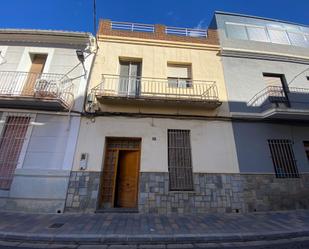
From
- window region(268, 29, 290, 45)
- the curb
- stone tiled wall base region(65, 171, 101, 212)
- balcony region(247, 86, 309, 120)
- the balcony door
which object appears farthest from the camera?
window region(268, 29, 290, 45)

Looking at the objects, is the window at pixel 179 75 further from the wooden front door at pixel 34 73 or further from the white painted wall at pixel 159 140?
the wooden front door at pixel 34 73

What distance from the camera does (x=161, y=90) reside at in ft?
24.5

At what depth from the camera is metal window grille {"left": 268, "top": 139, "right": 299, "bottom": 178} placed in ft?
22.6

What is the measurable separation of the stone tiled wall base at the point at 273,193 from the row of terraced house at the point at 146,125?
37mm

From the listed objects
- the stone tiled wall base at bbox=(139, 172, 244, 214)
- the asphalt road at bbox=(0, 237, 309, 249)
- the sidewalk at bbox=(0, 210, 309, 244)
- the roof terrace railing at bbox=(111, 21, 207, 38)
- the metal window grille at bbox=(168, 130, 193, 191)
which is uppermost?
the roof terrace railing at bbox=(111, 21, 207, 38)

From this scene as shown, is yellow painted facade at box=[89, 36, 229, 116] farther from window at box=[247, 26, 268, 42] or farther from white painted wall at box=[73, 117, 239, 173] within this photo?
window at box=[247, 26, 268, 42]

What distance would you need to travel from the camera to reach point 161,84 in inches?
299

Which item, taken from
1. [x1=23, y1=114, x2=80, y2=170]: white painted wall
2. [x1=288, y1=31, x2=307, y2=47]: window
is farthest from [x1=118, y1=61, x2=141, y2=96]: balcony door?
[x1=288, y1=31, x2=307, y2=47]: window

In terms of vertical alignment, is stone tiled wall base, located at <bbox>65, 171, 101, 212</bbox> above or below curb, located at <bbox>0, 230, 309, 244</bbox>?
above

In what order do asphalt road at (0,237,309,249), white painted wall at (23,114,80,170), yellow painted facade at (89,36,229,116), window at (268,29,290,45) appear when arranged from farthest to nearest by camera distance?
window at (268,29,290,45)
yellow painted facade at (89,36,229,116)
white painted wall at (23,114,80,170)
asphalt road at (0,237,309,249)

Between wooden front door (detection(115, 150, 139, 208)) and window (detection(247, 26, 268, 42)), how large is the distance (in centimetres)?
905

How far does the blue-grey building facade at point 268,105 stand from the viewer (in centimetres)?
655

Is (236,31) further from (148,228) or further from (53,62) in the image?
(148,228)

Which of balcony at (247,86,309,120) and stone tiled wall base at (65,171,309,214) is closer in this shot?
stone tiled wall base at (65,171,309,214)
